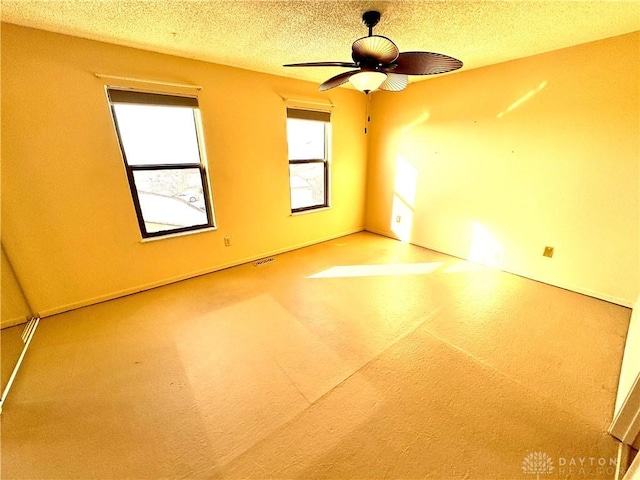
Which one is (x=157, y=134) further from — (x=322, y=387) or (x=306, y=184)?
(x=322, y=387)

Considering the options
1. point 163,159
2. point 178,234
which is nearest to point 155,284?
point 178,234

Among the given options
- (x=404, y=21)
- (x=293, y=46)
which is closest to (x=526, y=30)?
(x=404, y=21)

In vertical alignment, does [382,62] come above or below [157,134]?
above

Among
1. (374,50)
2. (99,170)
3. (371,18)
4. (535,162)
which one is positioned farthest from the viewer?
(535,162)

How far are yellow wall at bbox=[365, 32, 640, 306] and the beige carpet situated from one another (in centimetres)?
A: 54

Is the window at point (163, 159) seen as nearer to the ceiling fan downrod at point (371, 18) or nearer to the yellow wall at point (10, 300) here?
the yellow wall at point (10, 300)

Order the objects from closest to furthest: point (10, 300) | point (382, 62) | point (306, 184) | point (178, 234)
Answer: point (382, 62) → point (10, 300) → point (178, 234) → point (306, 184)

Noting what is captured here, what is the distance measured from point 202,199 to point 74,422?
218 centimetres

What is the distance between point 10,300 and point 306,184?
10.7 ft

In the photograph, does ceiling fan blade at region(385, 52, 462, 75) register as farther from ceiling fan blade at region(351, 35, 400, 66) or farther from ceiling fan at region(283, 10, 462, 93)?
ceiling fan blade at region(351, 35, 400, 66)

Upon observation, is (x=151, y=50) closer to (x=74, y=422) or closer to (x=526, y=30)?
(x=74, y=422)

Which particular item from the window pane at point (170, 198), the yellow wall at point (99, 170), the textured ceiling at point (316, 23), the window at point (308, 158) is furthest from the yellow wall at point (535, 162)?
the window pane at point (170, 198)

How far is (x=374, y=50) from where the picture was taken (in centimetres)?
145

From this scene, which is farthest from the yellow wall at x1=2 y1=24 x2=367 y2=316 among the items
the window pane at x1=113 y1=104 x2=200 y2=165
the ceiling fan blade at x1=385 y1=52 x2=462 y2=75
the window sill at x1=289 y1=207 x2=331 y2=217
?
Result: the ceiling fan blade at x1=385 y1=52 x2=462 y2=75
